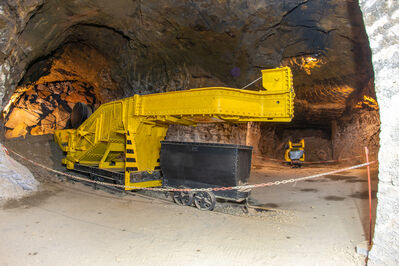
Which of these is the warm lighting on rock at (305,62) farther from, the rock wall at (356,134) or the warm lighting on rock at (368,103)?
the rock wall at (356,134)

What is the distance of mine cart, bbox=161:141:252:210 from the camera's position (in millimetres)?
5008

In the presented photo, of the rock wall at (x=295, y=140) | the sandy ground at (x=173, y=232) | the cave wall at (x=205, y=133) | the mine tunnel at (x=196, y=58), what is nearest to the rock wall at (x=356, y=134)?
the mine tunnel at (x=196, y=58)

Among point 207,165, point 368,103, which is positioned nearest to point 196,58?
point 207,165

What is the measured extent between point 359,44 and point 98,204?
9373 millimetres

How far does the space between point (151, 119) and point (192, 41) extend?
4.71m

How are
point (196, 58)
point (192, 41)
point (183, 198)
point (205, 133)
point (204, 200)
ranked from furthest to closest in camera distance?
1. point (205, 133)
2. point (196, 58)
3. point (192, 41)
4. point (183, 198)
5. point (204, 200)

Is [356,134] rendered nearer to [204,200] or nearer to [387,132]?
[204,200]

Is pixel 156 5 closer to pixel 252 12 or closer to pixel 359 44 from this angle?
pixel 252 12

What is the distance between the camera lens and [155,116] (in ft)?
19.2

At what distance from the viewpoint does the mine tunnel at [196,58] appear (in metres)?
7.17

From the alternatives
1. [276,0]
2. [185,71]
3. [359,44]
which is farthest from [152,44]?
[359,44]

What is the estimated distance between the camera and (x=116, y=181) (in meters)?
6.68

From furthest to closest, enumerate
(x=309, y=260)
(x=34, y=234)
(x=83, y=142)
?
(x=83, y=142) → (x=34, y=234) → (x=309, y=260)

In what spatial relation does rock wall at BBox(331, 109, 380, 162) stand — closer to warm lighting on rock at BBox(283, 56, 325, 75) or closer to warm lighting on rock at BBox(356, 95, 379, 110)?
warm lighting on rock at BBox(356, 95, 379, 110)
